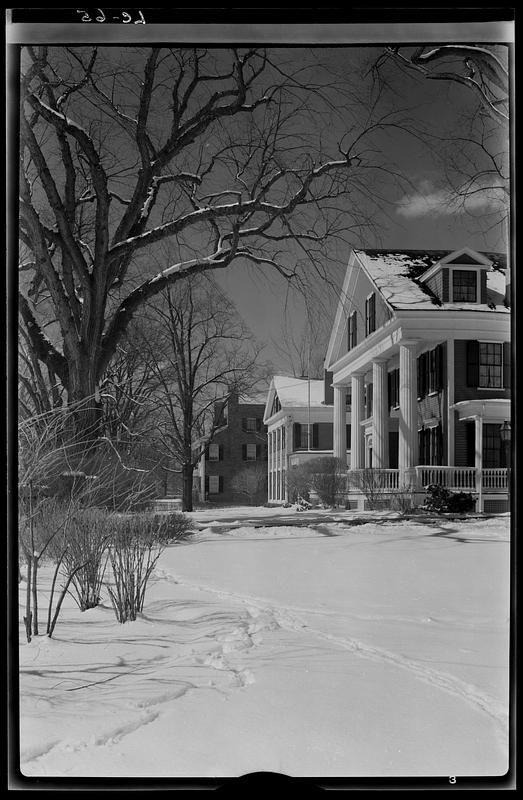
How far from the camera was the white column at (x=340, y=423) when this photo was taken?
2.79 metres

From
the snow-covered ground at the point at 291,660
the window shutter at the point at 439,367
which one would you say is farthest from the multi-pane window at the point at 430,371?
the snow-covered ground at the point at 291,660

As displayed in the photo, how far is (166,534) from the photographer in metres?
2.75

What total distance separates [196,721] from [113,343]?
1378 mm

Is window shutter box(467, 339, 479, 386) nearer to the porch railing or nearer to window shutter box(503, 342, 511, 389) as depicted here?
window shutter box(503, 342, 511, 389)

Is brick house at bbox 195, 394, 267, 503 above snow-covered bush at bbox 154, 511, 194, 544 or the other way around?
above

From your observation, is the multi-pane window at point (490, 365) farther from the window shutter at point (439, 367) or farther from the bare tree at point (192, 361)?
the bare tree at point (192, 361)

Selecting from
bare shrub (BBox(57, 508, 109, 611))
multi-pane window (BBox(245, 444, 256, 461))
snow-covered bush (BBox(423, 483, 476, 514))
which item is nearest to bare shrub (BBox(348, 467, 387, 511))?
snow-covered bush (BBox(423, 483, 476, 514))

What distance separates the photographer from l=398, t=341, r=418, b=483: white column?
2.78 m

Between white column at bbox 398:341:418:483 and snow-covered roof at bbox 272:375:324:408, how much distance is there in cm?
32

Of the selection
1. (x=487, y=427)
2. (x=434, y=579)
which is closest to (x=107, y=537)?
(x=434, y=579)

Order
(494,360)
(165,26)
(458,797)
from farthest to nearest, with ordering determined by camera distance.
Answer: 1. (494,360)
2. (165,26)
3. (458,797)

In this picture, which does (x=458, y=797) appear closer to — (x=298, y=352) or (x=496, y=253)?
(x=298, y=352)

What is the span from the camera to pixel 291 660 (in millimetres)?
2404

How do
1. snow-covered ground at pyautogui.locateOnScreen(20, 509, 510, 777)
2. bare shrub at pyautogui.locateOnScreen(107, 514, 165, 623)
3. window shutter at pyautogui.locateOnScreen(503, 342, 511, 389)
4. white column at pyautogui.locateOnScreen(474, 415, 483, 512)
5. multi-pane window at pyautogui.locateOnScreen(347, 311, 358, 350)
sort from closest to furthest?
snow-covered ground at pyautogui.locateOnScreen(20, 509, 510, 777) < window shutter at pyautogui.locateOnScreen(503, 342, 511, 389) < white column at pyautogui.locateOnScreen(474, 415, 483, 512) < bare shrub at pyautogui.locateOnScreen(107, 514, 165, 623) < multi-pane window at pyautogui.locateOnScreen(347, 311, 358, 350)
